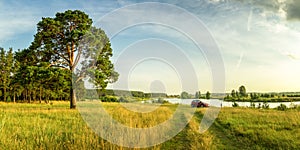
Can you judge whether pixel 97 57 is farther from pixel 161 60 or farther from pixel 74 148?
pixel 74 148

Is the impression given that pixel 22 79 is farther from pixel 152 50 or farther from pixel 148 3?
pixel 148 3

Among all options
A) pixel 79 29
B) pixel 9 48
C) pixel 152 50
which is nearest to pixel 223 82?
pixel 152 50

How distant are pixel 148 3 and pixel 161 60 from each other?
5369 mm

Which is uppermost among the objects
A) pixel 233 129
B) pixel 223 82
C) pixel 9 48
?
pixel 9 48

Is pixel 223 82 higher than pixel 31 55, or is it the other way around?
pixel 31 55

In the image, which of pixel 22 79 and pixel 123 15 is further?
pixel 22 79

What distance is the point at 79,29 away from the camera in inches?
1088

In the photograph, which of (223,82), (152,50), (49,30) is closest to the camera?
(223,82)

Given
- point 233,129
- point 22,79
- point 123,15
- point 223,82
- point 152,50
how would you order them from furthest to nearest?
point 22,79
point 152,50
point 123,15
point 223,82
point 233,129

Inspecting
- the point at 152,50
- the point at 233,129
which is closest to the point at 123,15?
the point at 152,50

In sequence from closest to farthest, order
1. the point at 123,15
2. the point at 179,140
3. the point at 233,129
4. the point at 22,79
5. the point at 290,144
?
the point at 290,144 < the point at 179,140 < the point at 233,129 < the point at 123,15 < the point at 22,79

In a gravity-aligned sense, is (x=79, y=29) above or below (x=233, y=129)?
above

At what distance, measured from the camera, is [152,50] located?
19.9 metres

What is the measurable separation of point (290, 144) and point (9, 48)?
81.9 m
